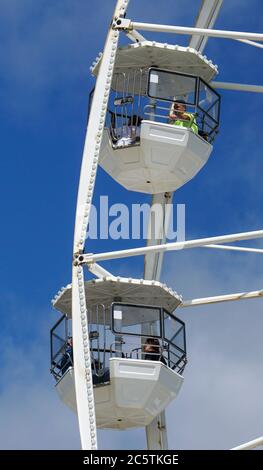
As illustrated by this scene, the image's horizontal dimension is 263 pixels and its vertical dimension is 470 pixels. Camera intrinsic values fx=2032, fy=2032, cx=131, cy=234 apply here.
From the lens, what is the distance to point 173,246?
34.8 meters

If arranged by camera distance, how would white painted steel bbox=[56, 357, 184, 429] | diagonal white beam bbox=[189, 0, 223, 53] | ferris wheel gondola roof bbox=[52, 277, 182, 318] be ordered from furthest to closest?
diagonal white beam bbox=[189, 0, 223, 53], ferris wheel gondola roof bbox=[52, 277, 182, 318], white painted steel bbox=[56, 357, 184, 429]

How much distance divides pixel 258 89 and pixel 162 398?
24.3ft

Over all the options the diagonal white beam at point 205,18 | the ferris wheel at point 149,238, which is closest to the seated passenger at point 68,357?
the ferris wheel at point 149,238

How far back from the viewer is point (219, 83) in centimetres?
3900

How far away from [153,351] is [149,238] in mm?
3680

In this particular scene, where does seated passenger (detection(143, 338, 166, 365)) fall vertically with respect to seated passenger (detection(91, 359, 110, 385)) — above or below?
above

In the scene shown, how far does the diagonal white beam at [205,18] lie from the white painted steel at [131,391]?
724 centimetres

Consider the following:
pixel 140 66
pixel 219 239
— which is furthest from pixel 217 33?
pixel 219 239

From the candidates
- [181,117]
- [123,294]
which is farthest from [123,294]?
[181,117]

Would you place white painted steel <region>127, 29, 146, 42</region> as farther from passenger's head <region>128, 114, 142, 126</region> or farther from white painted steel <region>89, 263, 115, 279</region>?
white painted steel <region>89, 263, 115, 279</region>

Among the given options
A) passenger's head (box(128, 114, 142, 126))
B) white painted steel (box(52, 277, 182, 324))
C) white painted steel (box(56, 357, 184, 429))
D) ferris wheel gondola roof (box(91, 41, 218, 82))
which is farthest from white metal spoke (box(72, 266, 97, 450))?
ferris wheel gondola roof (box(91, 41, 218, 82))

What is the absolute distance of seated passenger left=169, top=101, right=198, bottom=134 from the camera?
37000mm

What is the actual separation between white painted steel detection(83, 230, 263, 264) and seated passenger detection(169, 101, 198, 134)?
2.85 metres
